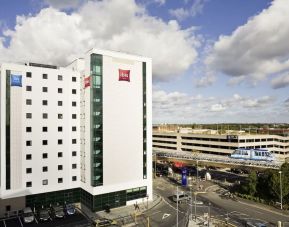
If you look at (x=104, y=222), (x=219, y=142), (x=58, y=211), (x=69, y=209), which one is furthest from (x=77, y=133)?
(x=219, y=142)

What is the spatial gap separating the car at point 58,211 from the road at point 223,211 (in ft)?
59.2

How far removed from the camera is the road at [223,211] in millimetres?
55062

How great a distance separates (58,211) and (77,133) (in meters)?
17.3

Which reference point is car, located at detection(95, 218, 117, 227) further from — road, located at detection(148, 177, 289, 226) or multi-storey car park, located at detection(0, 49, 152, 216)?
road, located at detection(148, 177, 289, 226)

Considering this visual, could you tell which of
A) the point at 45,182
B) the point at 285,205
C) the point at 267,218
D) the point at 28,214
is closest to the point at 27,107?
the point at 45,182

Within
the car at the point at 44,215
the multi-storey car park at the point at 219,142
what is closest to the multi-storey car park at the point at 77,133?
the car at the point at 44,215

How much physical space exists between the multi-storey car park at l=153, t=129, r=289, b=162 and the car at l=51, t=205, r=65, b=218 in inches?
3179

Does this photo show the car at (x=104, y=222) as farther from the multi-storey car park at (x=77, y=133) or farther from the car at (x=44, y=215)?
the car at (x=44, y=215)

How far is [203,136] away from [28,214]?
91.7 meters

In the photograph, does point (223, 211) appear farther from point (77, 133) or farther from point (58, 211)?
point (77, 133)

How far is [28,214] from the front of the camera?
183 feet

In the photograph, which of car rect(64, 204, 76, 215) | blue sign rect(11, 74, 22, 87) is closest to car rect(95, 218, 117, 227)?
car rect(64, 204, 76, 215)

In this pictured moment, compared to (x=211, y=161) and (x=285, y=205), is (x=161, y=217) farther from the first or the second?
(x=211, y=161)

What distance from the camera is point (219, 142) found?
125m
